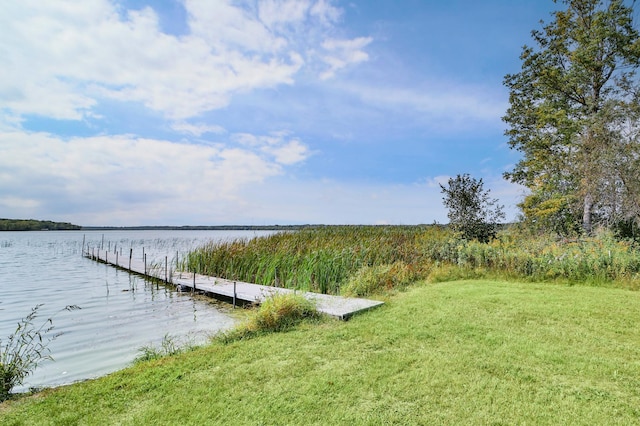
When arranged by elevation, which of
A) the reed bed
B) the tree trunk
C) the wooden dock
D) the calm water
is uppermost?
the tree trunk

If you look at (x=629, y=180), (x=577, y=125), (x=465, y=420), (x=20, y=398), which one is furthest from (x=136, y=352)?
(x=577, y=125)

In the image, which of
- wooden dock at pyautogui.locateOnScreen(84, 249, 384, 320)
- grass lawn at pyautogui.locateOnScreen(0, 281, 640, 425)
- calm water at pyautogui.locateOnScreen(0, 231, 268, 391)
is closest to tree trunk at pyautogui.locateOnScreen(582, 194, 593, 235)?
grass lawn at pyautogui.locateOnScreen(0, 281, 640, 425)

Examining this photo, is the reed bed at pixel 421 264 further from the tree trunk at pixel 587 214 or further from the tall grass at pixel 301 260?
the tree trunk at pixel 587 214

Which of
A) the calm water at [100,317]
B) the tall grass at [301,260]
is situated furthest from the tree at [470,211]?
the calm water at [100,317]

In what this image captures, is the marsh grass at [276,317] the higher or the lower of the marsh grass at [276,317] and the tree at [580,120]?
the lower

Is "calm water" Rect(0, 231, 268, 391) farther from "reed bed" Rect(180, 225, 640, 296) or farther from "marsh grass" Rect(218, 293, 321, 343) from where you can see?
"reed bed" Rect(180, 225, 640, 296)

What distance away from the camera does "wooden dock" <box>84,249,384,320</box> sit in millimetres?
6191

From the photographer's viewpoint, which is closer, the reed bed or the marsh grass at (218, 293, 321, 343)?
the marsh grass at (218, 293, 321, 343)

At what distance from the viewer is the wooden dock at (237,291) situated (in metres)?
6.19

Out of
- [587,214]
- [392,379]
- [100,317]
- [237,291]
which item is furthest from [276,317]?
[587,214]

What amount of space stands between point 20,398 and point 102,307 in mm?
6335

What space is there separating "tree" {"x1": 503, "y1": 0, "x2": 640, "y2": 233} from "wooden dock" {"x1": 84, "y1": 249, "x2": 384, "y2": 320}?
37.0ft

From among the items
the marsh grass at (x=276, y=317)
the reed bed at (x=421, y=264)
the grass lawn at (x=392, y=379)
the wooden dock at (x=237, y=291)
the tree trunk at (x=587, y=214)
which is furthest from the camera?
the tree trunk at (x=587, y=214)

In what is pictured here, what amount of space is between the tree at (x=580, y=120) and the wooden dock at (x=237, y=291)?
37.0ft
